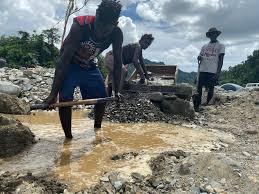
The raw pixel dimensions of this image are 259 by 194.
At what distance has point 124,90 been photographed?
321 inches

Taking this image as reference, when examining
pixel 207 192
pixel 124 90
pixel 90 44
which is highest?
pixel 90 44

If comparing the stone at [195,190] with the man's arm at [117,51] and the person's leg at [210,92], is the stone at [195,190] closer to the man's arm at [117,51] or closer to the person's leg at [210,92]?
the man's arm at [117,51]

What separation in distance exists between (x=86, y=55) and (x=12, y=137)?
1.34 meters

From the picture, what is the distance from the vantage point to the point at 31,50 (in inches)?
810

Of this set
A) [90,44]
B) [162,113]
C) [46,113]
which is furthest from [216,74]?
[90,44]

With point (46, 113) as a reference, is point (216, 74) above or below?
above

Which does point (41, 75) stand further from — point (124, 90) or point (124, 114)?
point (124, 114)

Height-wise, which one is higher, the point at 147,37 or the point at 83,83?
the point at 147,37

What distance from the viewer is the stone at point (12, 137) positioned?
474cm

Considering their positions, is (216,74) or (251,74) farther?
(251,74)

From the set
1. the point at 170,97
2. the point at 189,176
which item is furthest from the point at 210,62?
the point at 189,176

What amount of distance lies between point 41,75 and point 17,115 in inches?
194

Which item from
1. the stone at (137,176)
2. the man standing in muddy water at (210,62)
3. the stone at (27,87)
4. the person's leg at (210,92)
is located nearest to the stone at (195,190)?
the stone at (137,176)

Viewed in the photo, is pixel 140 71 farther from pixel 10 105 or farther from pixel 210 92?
pixel 10 105
